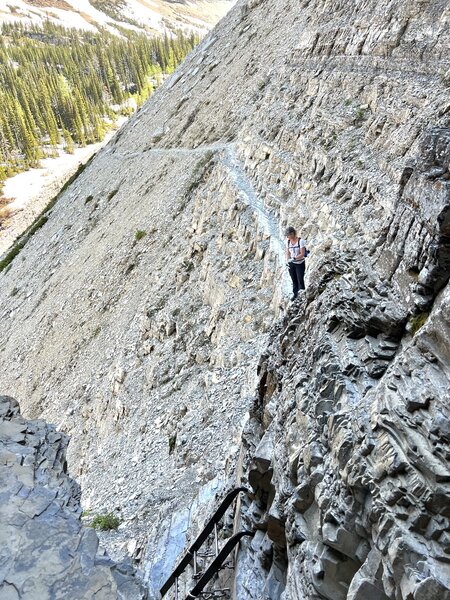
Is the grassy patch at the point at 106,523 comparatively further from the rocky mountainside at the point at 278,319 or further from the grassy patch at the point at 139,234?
the grassy patch at the point at 139,234

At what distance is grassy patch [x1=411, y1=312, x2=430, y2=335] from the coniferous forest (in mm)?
112820

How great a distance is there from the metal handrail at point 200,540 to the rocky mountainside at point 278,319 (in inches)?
19.1

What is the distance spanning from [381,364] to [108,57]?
590ft

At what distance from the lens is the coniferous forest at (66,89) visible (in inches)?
4466

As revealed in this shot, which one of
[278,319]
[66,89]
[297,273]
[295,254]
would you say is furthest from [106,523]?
[66,89]

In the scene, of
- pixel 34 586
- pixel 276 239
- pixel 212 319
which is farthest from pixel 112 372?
pixel 34 586

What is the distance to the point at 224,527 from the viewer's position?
939cm

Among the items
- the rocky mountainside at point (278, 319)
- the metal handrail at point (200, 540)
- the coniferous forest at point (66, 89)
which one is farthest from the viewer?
the coniferous forest at point (66, 89)

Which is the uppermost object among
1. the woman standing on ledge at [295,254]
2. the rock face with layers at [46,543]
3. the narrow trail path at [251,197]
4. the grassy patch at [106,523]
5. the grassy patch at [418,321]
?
the grassy patch at [418,321]

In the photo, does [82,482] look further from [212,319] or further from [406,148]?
[406,148]

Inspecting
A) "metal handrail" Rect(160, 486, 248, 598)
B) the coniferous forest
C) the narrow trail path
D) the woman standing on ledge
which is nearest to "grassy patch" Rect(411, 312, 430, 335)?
"metal handrail" Rect(160, 486, 248, 598)

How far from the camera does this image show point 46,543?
31.1 ft

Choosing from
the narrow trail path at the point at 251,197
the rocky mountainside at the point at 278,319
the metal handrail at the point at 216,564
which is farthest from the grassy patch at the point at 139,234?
the metal handrail at the point at 216,564

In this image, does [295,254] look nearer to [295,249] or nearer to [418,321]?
[295,249]
